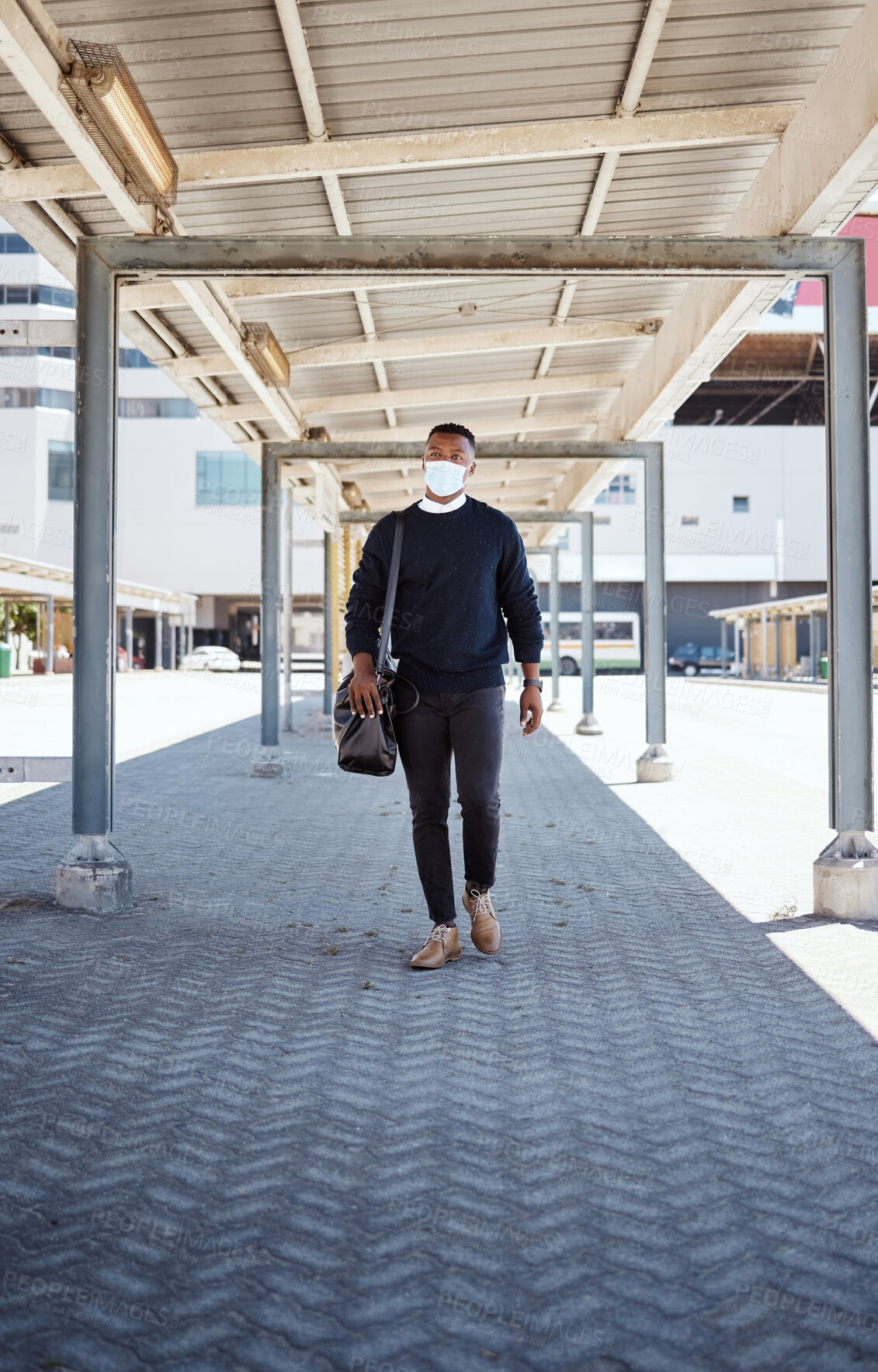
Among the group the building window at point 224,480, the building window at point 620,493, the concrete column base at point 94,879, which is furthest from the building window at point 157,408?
the concrete column base at point 94,879

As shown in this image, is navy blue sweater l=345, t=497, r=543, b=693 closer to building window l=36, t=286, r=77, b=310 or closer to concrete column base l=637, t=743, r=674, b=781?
concrete column base l=637, t=743, r=674, b=781

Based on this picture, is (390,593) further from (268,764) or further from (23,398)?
(23,398)

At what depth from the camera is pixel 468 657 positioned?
4.54 meters

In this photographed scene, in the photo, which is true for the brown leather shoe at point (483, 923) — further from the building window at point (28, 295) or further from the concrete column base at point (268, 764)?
the building window at point (28, 295)

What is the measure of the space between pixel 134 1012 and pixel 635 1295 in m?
2.25

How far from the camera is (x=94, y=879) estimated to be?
562 centimetres

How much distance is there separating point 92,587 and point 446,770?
2191 mm

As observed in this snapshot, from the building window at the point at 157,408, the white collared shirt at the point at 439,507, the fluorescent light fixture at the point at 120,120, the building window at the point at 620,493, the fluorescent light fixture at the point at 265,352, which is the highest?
the building window at the point at 157,408

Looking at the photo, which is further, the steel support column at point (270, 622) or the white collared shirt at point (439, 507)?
the steel support column at point (270, 622)

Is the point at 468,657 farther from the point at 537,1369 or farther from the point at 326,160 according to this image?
the point at 326,160

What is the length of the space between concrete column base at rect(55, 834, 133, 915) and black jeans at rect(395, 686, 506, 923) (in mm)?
1782

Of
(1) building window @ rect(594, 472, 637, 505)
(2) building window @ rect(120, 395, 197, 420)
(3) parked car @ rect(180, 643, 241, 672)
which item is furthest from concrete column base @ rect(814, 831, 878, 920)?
(2) building window @ rect(120, 395, 197, 420)

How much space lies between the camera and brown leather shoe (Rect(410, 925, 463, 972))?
458 centimetres

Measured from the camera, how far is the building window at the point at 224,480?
58031 millimetres
